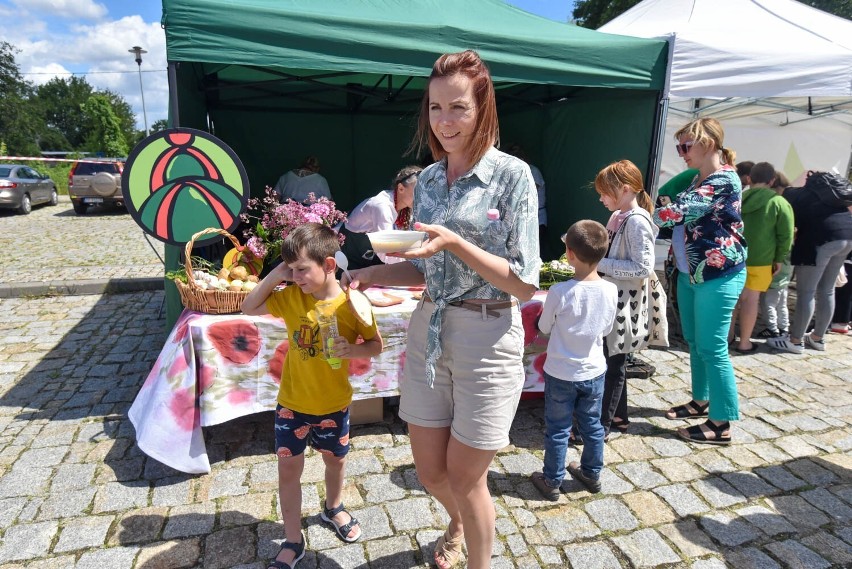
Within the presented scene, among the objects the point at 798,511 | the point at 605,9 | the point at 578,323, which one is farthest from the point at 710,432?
the point at 605,9

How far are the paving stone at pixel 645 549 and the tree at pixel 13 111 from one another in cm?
5300

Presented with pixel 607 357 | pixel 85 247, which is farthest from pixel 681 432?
pixel 85 247

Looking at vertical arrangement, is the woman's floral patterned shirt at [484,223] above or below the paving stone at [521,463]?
above

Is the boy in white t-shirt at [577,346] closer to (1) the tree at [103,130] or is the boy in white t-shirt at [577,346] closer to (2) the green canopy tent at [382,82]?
(2) the green canopy tent at [382,82]

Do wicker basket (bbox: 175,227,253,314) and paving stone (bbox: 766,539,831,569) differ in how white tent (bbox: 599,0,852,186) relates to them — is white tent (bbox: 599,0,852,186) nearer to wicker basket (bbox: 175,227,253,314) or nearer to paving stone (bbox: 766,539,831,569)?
paving stone (bbox: 766,539,831,569)

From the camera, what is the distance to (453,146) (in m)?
1.53

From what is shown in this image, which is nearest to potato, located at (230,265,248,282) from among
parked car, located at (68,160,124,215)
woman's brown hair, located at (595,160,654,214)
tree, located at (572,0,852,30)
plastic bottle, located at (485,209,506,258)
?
plastic bottle, located at (485,209,506,258)

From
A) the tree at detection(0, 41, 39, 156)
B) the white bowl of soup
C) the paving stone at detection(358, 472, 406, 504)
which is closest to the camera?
the white bowl of soup

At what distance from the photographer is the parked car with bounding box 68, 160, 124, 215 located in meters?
14.5

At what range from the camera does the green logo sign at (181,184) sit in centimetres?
296

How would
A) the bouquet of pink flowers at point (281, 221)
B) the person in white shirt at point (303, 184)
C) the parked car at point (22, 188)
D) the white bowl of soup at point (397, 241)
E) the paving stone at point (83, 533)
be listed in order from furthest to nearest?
the parked car at point (22, 188) → the person in white shirt at point (303, 184) → the bouquet of pink flowers at point (281, 221) → the paving stone at point (83, 533) → the white bowl of soup at point (397, 241)

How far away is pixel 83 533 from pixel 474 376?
197cm

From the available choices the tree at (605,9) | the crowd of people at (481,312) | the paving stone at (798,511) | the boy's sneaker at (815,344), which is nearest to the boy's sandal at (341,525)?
the crowd of people at (481,312)

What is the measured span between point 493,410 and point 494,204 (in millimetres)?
634
